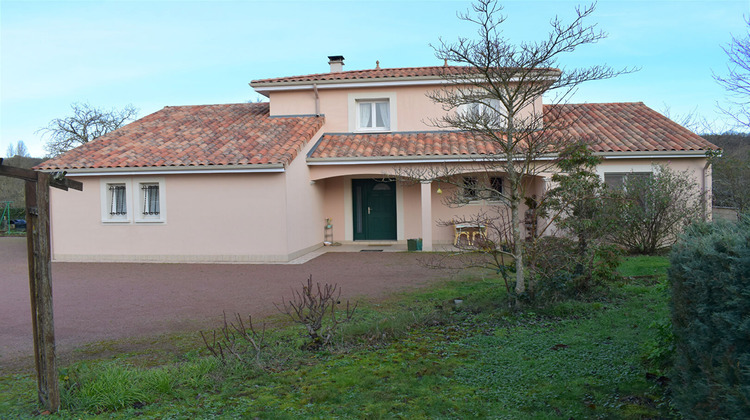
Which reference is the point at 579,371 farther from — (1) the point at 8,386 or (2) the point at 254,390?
(1) the point at 8,386

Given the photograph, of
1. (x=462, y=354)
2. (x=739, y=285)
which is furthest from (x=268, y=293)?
(x=739, y=285)

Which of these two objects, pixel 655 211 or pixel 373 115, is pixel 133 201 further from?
pixel 655 211

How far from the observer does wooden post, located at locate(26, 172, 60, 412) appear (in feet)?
15.0

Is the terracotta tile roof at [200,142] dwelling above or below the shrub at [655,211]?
above

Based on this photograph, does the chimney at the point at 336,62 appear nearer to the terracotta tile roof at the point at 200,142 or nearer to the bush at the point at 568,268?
the terracotta tile roof at the point at 200,142

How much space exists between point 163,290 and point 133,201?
565 centimetres

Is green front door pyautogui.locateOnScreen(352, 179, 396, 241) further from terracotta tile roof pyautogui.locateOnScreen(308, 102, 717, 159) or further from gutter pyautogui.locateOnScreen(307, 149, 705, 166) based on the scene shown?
gutter pyautogui.locateOnScreen(307, 149, 705, 166)

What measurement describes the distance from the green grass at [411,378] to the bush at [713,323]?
0.85 metres

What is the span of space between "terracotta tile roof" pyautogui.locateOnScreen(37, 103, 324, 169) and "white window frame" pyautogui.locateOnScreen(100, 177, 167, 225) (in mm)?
559

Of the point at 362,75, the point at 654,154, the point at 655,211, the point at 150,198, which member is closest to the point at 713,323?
the point at 655,211

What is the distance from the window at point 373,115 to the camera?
1853 cm

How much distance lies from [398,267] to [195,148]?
23.1 feet

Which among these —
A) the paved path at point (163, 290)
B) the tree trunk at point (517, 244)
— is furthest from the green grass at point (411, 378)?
the paved path at point (163, 290)

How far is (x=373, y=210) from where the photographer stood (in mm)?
18953
